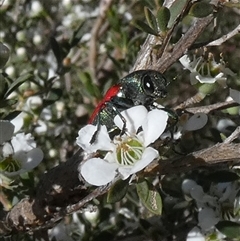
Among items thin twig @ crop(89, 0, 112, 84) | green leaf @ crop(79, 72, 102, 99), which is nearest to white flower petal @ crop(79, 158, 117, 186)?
green leaf @ crop(79, 72, 102, 99)

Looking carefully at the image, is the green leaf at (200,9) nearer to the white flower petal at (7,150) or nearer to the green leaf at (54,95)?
the white flower petal at (7,150)

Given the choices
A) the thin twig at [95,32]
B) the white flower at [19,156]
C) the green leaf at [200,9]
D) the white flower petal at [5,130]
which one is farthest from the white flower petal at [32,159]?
the thin twig at [95,32]

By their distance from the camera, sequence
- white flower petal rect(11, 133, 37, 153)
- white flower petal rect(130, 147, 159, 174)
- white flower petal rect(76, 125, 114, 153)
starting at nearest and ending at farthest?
white flower petal rect(130, 147, 159, 174) → white flower petal rect(76, 125, 114, 153) → white flower petal rect(11, 133, 37, 153)

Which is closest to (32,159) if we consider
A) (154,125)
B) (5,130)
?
(5,130)

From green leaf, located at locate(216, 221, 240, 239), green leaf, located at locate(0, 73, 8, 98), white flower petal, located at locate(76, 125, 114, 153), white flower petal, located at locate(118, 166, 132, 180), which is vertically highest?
green leaf, located at locate(0, 73, 8, 98)

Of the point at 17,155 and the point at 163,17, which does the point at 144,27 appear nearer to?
the point at 163,17

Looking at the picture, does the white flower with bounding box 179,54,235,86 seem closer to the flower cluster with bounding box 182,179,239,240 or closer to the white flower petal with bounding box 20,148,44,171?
the flower cluster with bounding box 182,179,239,240
